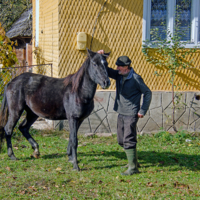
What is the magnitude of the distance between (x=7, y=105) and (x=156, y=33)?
4.48 metres

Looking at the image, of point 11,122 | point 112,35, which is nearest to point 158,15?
point 112,35

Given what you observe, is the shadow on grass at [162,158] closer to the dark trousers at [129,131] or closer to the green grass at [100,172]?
the green grass at [100,172]

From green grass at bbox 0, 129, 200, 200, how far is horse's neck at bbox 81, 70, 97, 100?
54.0 inches

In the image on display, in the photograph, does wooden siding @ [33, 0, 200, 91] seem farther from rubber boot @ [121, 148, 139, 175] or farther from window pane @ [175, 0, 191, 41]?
rubber boot @ [121, 148, 139, 175]

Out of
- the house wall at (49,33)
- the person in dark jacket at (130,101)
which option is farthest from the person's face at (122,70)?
the house wall at (49,33)

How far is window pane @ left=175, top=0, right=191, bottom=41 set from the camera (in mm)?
8375

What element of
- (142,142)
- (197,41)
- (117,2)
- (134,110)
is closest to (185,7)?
(197,41)

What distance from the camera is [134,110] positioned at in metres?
5.01

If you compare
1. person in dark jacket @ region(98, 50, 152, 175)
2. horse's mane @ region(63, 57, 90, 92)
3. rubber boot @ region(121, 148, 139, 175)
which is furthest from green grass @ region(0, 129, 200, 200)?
horse's mane @ region(63, 57, 90, 92)

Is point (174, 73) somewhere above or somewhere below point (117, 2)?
below

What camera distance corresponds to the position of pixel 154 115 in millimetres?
8297

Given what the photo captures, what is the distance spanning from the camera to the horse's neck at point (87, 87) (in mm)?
5088

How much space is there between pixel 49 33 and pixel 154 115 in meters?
4.06

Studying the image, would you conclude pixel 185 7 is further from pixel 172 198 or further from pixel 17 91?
pixel 172 198
